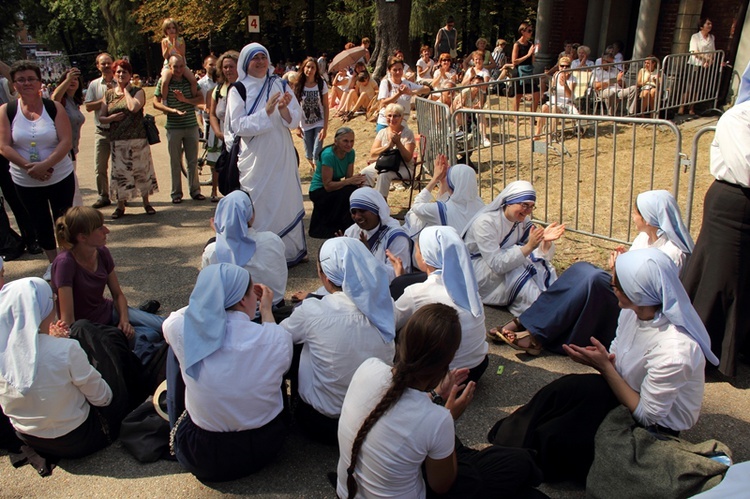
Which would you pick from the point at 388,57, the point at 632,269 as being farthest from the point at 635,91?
the point at 632,269

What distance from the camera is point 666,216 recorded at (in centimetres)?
407

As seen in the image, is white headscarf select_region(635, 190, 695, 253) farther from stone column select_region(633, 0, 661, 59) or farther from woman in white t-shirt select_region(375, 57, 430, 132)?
stone column select_region(633, 0, 661, 59)

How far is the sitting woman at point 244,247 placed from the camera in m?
4.64

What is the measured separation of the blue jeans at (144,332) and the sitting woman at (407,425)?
2108 millimetres

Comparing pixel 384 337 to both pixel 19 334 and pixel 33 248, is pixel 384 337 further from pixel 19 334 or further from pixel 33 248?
pixel 33 248

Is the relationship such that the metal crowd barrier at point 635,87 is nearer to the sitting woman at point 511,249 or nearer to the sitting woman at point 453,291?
the sitting woman at point 511,249

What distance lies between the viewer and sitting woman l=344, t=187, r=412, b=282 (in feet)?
16.7

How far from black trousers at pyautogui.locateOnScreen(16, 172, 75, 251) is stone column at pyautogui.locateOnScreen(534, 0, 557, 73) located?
12.6 m

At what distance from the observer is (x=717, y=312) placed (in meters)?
4.06

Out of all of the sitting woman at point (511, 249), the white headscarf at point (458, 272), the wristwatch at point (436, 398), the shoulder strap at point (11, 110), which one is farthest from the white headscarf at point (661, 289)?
the shoulder strap at point (11, 110)

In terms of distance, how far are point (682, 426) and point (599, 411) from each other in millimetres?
368

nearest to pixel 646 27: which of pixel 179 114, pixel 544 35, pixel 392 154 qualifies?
pixel 544 35

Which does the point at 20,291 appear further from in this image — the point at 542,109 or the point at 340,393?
the point at 542,109

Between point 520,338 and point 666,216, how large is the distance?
1.26 m
